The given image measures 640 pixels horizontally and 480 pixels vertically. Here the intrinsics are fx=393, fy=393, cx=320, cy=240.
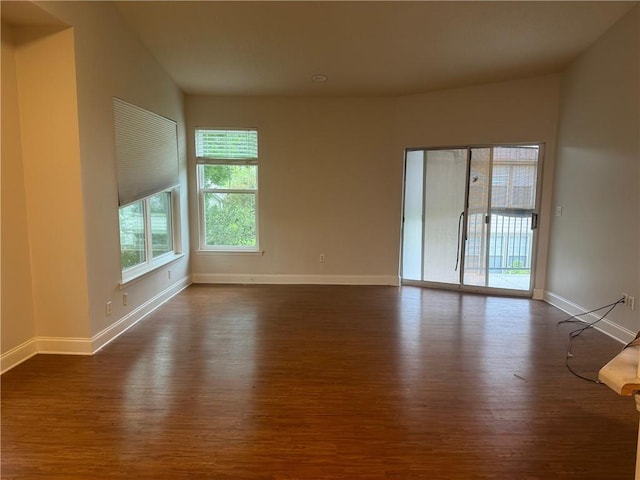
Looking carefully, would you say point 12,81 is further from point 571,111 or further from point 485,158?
point 571,111

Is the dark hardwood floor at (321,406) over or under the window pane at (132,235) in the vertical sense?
under

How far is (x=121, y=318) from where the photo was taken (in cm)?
365

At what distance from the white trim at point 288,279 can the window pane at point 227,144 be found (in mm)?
1689

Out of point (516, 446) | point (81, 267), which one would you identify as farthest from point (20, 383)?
point (516, 446)

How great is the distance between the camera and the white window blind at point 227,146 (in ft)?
17.9

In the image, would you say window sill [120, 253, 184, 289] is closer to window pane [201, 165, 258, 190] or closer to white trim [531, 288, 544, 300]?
window pane [201, 165, 258, 190]

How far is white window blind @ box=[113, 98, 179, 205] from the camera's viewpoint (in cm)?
361

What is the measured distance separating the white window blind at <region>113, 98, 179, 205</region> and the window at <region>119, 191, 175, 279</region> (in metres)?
0.18

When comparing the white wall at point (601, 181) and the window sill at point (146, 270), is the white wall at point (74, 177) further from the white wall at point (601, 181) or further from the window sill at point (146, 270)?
the white wall at point (601, 181)

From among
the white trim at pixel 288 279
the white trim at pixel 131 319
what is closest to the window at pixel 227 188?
the white trim at pixel 288 279

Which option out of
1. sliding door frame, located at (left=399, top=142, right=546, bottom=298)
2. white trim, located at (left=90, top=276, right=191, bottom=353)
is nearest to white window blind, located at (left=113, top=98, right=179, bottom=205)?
white trim, located at (left=90, top=276, right=191, bottom=353)

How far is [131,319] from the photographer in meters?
3.83

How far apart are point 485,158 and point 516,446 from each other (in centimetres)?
385

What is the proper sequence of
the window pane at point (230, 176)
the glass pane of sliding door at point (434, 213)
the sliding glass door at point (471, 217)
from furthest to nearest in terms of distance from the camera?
the window pane at point (230, 176)
the glass pane of sliding door at point (434, 213)
the sliding glass door at point (471, 217)
